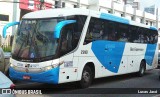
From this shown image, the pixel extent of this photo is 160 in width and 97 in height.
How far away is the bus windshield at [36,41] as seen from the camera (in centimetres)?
1187

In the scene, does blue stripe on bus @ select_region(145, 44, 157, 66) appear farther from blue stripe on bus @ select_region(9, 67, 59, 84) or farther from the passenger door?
blue stripe on bus @ select_region(9, 67, 59, 84)

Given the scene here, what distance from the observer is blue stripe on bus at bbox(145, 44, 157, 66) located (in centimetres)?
2047

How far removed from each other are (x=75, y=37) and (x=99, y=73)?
2.58m

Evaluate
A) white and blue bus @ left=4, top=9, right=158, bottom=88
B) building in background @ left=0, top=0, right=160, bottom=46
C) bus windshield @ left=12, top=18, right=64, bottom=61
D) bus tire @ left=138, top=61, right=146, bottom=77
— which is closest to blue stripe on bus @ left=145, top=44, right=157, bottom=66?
bus tire @ left=138, top=61, right=146, bottom=77

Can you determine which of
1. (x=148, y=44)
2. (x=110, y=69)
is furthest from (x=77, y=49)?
(x=148, y=44)

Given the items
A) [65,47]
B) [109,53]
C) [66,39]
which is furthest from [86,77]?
[109,53]

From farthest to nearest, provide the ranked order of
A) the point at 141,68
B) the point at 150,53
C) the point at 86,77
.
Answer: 1. the point at 150,53
2. the point at 141,68
3. the point at 86,77

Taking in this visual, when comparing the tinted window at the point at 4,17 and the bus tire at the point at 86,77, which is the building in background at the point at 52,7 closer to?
the tinted window at the point at 4,17

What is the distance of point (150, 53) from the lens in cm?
2098

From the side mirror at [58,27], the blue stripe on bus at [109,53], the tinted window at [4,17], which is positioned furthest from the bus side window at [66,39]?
the tinted window at [4,17]

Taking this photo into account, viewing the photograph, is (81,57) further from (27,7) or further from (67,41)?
(27,7)

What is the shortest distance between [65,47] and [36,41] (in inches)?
41.0

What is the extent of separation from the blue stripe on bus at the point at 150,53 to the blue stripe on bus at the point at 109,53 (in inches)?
165

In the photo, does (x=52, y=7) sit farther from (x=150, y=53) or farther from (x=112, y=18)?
(x=112, y=18)
